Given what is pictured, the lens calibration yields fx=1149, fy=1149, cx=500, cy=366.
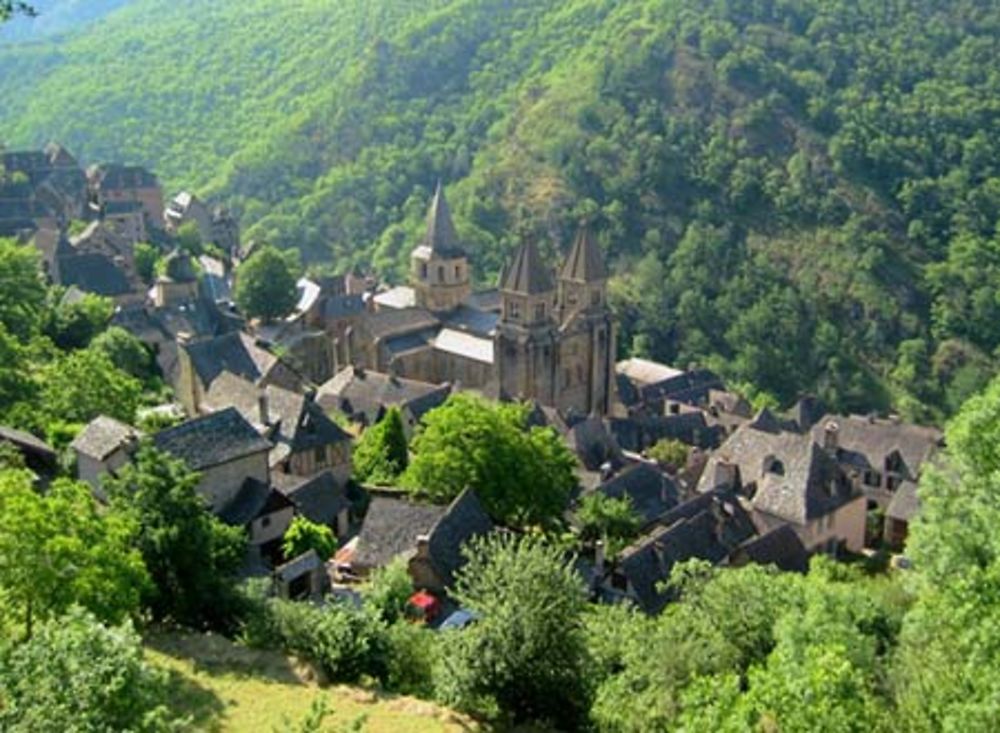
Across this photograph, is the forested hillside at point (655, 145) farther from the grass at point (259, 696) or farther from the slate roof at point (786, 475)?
the grass at point (259, 696)

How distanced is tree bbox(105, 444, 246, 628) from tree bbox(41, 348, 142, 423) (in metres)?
14.8

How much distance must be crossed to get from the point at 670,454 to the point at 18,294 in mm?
34336

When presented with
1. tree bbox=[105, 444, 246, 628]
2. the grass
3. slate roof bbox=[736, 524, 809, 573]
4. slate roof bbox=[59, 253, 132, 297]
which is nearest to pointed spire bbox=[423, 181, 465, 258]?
slate roof bbox=[59, 253, 132, 297]

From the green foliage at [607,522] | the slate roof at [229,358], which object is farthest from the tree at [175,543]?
the slate roof at [229,358]

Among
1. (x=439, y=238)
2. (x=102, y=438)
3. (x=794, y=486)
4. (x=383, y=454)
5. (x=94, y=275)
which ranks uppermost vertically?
(x=102, y=438)

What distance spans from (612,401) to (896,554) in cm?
2361

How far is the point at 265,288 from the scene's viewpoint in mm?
75250

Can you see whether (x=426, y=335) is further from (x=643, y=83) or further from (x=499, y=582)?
(x=643, y=83)

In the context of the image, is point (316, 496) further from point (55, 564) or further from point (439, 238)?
point (439, 238)

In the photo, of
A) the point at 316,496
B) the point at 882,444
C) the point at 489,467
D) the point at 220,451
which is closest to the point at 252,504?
the point at 220,451

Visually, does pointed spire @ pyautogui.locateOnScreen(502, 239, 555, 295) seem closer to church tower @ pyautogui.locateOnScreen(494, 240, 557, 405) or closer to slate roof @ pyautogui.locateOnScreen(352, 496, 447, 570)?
church tower @ pyautogui.locateOnScreen(494, 240, 557, 405)

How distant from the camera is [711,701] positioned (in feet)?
63.2

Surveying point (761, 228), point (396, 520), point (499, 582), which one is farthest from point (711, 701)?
point (761, 228)

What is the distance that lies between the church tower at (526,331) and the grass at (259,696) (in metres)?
39.2
